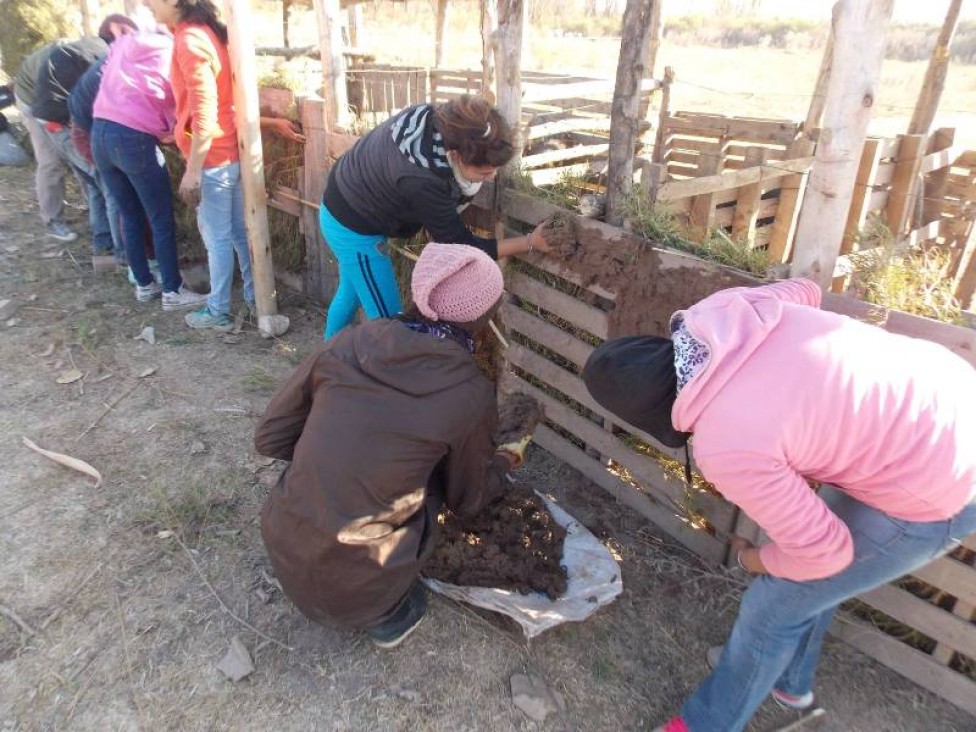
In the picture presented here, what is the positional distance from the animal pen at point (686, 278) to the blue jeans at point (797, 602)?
1.60 feet

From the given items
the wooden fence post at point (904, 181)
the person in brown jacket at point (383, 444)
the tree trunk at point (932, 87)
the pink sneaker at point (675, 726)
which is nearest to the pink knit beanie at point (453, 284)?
the person in brown jacket at point (383, 444)

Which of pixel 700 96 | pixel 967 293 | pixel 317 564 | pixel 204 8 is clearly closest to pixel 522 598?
pixel 317 564

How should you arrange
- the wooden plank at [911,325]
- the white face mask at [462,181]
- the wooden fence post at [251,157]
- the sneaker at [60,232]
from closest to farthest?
the wooden plank at [911,325], the white face mask at [462,181], the wooden fence post at [251,157], the sneaker at [60,232]

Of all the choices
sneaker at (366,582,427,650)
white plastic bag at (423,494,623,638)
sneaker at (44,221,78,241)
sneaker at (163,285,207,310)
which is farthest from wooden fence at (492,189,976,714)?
sneaker at (44,221,78,241)

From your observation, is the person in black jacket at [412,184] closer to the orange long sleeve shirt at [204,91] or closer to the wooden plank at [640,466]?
the wooden plank at [640,466]

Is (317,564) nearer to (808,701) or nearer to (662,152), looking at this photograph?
(808,701)

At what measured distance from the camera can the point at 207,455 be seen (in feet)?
12.7

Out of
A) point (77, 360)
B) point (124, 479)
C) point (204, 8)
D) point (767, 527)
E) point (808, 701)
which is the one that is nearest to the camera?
point (767, 527)

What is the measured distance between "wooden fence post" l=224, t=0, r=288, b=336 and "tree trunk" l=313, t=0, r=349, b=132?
0.49 metres

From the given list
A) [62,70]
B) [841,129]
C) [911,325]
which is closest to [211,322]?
[62,70]

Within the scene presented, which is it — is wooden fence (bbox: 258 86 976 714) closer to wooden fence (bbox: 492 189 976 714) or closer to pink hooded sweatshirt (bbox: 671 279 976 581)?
wooden fence (bbox: 492 189 976 714)

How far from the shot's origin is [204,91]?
4410 millimetres

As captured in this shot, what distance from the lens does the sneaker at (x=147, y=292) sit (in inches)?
222

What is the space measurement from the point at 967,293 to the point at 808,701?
323cm
